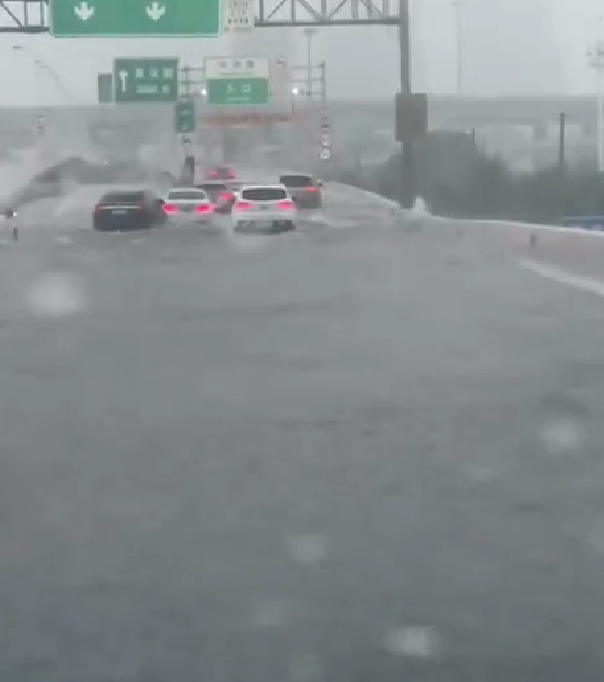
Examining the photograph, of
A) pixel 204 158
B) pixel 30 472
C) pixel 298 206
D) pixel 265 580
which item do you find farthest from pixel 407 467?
pixel 204 158

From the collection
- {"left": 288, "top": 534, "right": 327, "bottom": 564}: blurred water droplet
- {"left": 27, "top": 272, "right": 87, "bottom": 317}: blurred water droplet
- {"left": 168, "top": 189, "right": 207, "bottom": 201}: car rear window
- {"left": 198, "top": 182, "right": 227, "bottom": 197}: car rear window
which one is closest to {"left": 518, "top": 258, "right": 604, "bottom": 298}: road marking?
{"left": 27, "top": 272, "right": 87, "bottom": 317}: blurred water droplet

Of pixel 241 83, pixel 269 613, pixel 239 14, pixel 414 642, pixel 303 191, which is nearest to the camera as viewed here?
pixel 414 642

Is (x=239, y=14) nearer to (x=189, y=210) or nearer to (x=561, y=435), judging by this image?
(x=189, y=210)

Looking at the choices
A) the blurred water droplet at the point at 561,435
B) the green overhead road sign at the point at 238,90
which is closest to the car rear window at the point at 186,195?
the green overhead road sign at the point at 238,90

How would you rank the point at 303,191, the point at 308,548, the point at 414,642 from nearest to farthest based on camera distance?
the point at 414,642, the point at 308,548, the point at 303,191

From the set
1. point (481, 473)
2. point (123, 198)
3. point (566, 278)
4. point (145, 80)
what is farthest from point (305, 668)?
point (145, 80)

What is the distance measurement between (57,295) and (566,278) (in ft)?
25.8

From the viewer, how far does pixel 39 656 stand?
610 centimetres

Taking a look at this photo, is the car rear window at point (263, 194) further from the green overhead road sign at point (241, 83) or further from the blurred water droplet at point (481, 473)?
the blurred water droplet at point (481, 473)

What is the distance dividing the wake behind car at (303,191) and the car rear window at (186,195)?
860 centimetres

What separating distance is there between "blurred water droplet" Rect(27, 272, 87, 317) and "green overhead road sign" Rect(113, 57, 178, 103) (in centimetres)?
4146

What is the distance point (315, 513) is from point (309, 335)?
9.91 meters

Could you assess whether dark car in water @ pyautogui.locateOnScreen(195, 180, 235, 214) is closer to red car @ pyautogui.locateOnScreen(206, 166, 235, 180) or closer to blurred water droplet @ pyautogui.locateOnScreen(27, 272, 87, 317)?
red car @ pyautogui.locateOnScreen(206, 166, 235, 180)

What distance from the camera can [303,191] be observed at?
66000 millimetres
